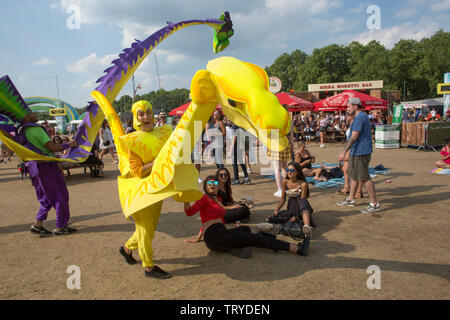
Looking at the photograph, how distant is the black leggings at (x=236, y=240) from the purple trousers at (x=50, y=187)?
2.36 meters

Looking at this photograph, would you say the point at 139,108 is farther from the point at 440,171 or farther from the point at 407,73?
the point at 407,73

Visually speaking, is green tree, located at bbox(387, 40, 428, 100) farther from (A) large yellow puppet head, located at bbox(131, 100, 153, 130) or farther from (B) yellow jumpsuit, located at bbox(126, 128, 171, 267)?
(B) yellow jumpsuit, located at bbox(126, 128, 171, 267)

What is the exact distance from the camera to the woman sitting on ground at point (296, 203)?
4148mm

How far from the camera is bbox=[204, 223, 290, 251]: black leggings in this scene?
338 cm

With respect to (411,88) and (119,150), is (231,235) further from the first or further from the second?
(411,88)

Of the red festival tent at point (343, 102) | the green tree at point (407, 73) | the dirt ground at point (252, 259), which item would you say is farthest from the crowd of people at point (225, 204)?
the green tree at point (407, 73)

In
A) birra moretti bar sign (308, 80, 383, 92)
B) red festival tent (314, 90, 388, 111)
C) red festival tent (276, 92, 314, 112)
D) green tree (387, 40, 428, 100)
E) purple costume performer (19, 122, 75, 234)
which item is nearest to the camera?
purple costume performer (19, 122, 75, 234)

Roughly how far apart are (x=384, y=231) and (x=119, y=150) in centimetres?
365

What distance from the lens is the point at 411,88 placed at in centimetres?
4512

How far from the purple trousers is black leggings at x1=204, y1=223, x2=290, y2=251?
2.36 metres

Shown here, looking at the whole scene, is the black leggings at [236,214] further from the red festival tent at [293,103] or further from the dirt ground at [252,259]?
the red festival tent at [293,103]

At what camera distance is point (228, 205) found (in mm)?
4703

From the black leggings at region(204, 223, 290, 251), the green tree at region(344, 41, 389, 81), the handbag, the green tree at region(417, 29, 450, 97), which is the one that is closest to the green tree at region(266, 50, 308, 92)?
the green tree at region(344, 41, 389, 81)
